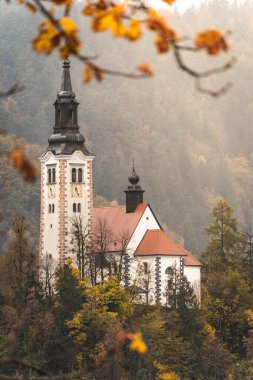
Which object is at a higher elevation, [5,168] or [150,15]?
[5,168]

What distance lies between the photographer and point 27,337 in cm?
6300

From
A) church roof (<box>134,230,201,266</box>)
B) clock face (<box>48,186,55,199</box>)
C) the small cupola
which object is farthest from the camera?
clock face (<box>48,186,55,199</box>)

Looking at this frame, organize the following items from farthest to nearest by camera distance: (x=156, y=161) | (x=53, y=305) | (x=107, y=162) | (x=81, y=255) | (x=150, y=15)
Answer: (x=156, y=161) → (x=107, y=162) → (x=81, y=255) → (x=53, y=305) → (x=150, y=15)

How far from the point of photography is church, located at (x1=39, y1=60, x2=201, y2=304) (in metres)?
76.8

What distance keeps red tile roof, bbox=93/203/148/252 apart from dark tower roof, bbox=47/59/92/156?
5.23 metres

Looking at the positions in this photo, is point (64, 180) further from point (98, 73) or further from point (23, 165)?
point (23, 165)

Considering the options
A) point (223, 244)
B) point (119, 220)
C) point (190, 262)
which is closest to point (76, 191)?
point (119, 220)

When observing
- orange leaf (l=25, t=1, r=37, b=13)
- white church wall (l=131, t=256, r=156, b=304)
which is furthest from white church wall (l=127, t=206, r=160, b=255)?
orange leaf (l=25, t=1, r=37, b=13)

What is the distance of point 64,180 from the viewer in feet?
258

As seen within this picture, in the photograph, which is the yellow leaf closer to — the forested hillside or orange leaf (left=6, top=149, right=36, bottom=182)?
orange leaf (left=6, top=149, right=36, bottom=182)

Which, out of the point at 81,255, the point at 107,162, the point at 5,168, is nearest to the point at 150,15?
the point at 81,255

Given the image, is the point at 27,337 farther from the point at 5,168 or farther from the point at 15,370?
the point at 5,168

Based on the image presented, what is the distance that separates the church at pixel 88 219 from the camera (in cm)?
7681

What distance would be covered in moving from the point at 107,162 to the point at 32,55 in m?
28.1
